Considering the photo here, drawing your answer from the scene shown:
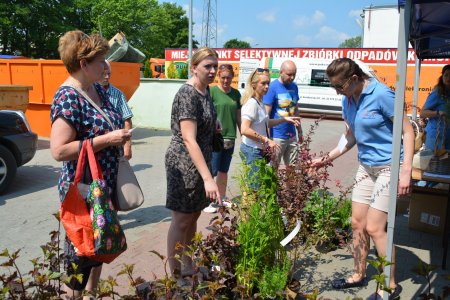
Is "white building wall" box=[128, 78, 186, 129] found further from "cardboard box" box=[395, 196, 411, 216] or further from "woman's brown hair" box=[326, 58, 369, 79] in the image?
"woman's brown hair" box=[326, 58, 369, 79]

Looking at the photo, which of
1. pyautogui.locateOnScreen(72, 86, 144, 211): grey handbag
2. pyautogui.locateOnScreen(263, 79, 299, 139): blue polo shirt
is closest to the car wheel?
pyautogui.locateOnScreen(263, 79, 299, 139): blue polo shirt

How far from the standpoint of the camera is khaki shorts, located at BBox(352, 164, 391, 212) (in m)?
2.97

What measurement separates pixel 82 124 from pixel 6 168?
4515 millimetres

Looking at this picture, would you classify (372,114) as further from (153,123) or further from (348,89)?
(153,123)

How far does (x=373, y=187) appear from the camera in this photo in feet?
10.3

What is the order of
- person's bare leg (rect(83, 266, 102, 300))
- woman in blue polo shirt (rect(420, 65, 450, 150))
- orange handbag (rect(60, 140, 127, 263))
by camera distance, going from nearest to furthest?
1. orange handbag (rect(60, 140, 127, 263))
2. person's bare leg (rect(83, 266, 102, 300))
3. woman in blue polo shirt (rect(420, 65, 450, 150))

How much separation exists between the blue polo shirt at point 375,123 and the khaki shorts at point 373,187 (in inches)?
2.8

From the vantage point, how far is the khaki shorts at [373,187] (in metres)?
2.97

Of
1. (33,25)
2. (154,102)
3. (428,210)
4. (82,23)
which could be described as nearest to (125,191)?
(428,210)

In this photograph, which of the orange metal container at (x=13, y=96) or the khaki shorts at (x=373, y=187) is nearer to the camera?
the khaki shorts at (x=373, y=187)

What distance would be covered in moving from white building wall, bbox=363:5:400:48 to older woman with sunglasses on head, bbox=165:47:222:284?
20.5 m

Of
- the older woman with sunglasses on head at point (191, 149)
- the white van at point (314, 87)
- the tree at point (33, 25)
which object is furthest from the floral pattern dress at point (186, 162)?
the tree at point (33, 25)

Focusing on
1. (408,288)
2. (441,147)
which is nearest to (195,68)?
(408,288)

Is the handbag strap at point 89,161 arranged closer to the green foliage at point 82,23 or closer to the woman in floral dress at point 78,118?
the woman in floral dress at point 78,118
